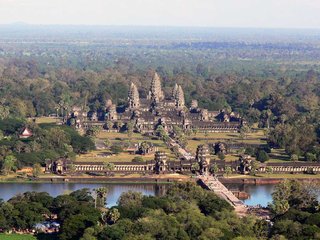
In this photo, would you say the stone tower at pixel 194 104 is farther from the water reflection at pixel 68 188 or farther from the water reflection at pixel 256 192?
the water reflection at pixel 68 188

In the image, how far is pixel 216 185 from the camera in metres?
54.5

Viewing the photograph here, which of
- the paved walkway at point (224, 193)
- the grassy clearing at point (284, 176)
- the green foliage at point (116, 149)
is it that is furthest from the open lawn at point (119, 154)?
the paved walkway at point (224, 193)

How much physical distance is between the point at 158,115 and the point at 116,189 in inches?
1199

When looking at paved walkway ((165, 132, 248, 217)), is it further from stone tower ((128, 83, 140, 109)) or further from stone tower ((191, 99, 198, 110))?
stone tower ((191, 99, 198, 110))

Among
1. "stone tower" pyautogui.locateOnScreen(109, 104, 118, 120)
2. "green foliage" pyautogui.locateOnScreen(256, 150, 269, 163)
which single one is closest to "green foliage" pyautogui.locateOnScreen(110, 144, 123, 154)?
"green foliage" pyautogui.locateOnScreen(256, 150, 269, 163)

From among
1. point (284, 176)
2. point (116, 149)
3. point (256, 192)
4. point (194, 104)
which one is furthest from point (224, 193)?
point (194, 104)

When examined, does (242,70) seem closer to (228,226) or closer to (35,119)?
(35,119)

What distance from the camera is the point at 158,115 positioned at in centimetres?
8419

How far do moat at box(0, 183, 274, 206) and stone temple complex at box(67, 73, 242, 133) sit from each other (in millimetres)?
24154

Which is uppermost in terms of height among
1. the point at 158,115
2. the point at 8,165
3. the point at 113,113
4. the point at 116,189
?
the point at 8,165

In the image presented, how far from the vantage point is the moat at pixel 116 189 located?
51938 millimetres

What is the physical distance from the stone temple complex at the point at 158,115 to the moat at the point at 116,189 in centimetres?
2415

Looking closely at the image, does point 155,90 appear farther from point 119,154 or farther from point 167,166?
point 167,166

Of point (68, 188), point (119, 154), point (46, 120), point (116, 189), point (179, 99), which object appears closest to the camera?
point (68, 188)
